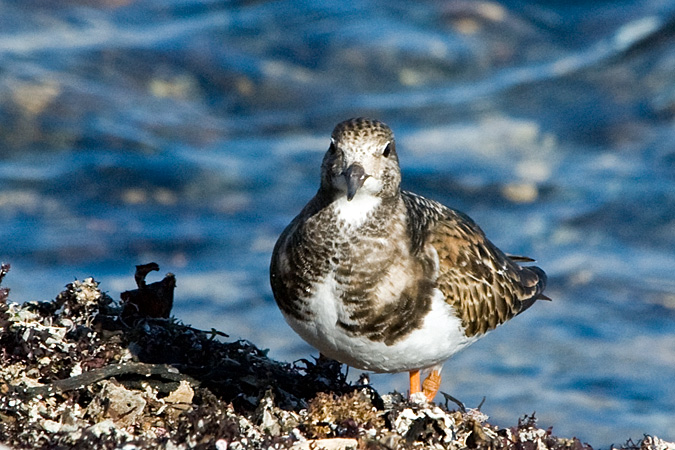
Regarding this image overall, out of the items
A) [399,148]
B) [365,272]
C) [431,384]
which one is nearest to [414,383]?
[431,384]

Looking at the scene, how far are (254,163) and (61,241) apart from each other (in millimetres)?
2253

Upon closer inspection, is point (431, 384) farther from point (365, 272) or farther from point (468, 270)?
point (365, 272)

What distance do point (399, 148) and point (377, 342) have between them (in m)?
6.93

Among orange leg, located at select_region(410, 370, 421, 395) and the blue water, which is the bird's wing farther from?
the blue water

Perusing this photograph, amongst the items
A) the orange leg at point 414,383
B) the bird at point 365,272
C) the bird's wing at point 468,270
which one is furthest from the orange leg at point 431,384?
the bird at point 365,272

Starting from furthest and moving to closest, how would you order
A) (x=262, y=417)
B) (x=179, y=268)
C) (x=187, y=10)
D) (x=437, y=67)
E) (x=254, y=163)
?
(x=187, y=10) < (x=437, y=67) < (x=254, y=163) < (x=179, y=268) < (x=262, y=417)

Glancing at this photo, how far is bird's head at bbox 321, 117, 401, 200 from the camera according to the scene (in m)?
3.65

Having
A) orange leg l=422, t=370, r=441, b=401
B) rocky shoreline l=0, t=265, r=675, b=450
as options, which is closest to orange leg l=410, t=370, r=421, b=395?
orange leg l=422, t=370, r=441, b=401

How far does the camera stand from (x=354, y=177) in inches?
140

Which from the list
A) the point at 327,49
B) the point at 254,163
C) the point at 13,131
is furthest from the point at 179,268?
the point at 327,49

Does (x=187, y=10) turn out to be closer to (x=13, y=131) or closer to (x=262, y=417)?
(x=13, y=131)

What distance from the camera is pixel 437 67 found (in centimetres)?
1166

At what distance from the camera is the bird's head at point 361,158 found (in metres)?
3.65

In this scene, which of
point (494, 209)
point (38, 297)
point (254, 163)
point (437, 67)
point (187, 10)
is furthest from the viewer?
point (187, 10)
